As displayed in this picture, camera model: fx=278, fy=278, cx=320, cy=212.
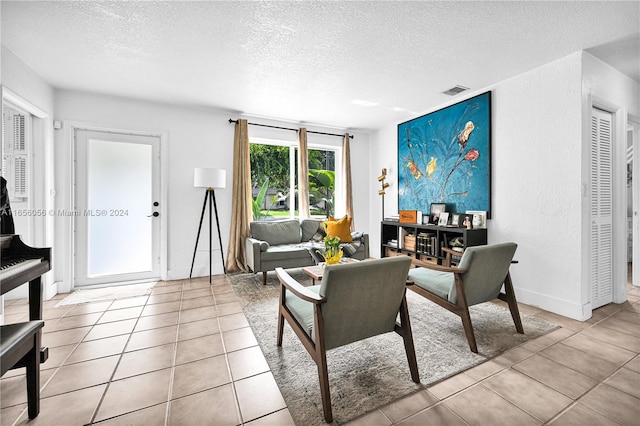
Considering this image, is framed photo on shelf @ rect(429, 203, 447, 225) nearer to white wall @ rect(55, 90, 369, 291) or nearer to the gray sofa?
the gray sofa

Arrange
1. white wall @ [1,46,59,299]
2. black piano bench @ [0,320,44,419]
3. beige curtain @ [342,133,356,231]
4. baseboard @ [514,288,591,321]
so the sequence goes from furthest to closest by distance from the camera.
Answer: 1. beige curtain @ [342,133,356,231]
2. white wall @ [1,46,59,299]
3. baseboard @ [514,288,591,321]
4. black piano bench @ [0,320,44,419]

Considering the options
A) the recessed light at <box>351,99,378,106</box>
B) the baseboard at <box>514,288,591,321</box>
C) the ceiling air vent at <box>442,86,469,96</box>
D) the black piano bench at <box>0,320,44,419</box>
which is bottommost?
the baseboard at <box>514,288,591,321</box>

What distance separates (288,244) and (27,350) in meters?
3.22

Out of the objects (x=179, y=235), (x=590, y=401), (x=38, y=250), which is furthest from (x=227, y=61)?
(x=590, y=401)

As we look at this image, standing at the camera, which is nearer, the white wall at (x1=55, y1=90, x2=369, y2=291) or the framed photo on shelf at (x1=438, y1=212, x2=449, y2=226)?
the white wall at (x1=55, y1=90, x2=369, y2=291)

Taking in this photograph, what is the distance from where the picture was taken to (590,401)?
1589mm

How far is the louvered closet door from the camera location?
2.87 meters

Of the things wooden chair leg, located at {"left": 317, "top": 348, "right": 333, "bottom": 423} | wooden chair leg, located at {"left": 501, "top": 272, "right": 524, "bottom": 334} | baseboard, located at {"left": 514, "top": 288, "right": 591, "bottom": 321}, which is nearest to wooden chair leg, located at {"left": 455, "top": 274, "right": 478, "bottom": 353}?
wooden chair leg, located at {"left": 501, "top": 272, "right": 524, "bottom": 334}

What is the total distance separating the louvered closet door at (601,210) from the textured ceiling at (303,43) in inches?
27.2

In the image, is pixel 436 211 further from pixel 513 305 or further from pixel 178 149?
pixel 178 149

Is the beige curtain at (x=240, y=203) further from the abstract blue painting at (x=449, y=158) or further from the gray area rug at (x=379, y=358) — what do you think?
the abstract blue painting at (x=449, y=158)

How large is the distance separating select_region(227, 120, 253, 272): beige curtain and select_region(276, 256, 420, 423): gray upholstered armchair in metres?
2.81

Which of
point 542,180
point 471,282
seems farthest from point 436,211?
point 471,282

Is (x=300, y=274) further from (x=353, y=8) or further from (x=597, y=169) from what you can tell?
(x=597, y=169)
